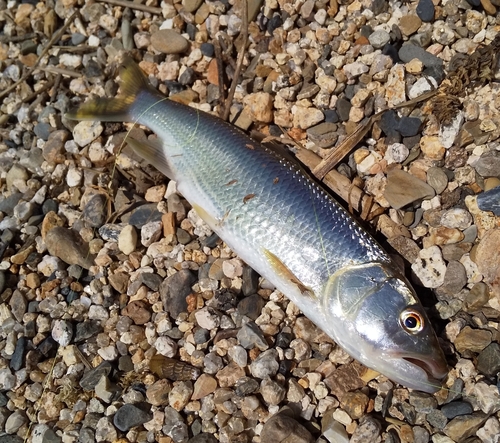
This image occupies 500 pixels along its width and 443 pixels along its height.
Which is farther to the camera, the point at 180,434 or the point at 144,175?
the point at 144,175

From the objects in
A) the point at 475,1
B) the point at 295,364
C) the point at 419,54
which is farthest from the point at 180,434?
the point at 475,1

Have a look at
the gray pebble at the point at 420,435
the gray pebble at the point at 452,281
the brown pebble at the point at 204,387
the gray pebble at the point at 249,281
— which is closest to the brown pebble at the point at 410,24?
the gray pebble at the point at 452,281

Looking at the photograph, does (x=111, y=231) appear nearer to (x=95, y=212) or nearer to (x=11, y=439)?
(x=95, y=212)

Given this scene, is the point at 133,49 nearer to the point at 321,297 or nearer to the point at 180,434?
the point at 321,297

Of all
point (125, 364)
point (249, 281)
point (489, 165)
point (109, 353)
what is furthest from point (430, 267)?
point (109, 353)

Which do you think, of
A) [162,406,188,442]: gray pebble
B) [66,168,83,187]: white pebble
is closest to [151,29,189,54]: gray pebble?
[66,168,83,187]: white pebble

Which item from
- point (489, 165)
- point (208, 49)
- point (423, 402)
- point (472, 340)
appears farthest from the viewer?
point (208, 49)

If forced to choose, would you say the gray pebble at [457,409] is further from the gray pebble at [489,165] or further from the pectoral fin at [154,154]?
the pectoral fin at [154,154]
